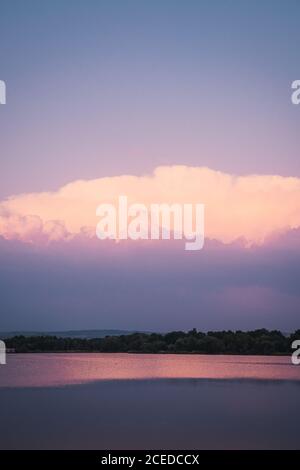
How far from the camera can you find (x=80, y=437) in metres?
27.1

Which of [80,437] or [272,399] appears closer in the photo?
[80,437]

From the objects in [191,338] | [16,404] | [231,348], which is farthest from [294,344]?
[16,404]

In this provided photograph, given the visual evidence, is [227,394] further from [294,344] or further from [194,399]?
[294,344]

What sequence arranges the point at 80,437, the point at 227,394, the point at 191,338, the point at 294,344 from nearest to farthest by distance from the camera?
1. the point at 80,437
2. the point at 227,394
3. the point at 294,344
4. the point at 191,338

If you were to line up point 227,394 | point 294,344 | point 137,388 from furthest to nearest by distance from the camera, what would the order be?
point 294,344 → point 137,388 → point 227,394
